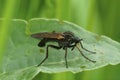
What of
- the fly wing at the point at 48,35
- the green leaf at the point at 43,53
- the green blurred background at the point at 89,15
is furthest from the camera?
the green blurred background at the point at 89,15

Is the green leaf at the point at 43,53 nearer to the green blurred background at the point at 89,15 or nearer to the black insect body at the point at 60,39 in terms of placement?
the black insect body at the point at 60,39

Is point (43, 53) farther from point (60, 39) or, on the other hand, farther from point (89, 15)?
point (89, 15)

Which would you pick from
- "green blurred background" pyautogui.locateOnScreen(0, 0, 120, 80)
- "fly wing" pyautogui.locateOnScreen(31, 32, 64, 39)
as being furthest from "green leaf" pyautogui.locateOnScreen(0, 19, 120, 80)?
"green blurred background" pyautogui.locateOnScreen(0, 0, 120, 80)

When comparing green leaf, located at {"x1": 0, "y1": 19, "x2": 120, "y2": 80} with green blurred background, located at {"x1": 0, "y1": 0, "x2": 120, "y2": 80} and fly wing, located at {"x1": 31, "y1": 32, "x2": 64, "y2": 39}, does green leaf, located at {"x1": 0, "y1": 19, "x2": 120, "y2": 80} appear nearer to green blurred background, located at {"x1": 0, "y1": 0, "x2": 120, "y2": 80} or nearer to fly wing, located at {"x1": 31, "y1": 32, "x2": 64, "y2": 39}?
fly wing, located at {"x1": 31, "y1": 32, "x2": 64, "y2": 39}

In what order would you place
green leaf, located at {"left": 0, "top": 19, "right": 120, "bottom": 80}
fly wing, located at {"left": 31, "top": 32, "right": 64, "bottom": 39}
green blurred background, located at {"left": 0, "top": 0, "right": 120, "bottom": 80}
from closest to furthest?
green leaf, located at {"left": 0, "top": 19, "right": 120, "bottom": 80}, fly wing, located at {"left": 31, "top": 32, "right": 64, "bottom": 39}, green blurred background, located at {"left": 0, "top": 0, "right": 120, "bottom": 80}

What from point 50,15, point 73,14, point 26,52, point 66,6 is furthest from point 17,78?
point 73,14

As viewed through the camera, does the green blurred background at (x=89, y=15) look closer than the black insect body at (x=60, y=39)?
No

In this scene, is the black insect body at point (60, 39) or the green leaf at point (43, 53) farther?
the black insect body at point (60, 39)

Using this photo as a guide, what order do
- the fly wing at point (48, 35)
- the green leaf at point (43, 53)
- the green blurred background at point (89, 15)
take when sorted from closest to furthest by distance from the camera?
the green leaf at point (43, 53) < the fly wing at point (48, 35) < the green blurred background at point (89, 15)

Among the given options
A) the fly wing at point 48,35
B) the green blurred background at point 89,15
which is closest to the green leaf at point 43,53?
Result: the fly wing at point 48,35

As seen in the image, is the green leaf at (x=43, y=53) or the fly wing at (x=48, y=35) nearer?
the green leaf at (x=43, y=53)
